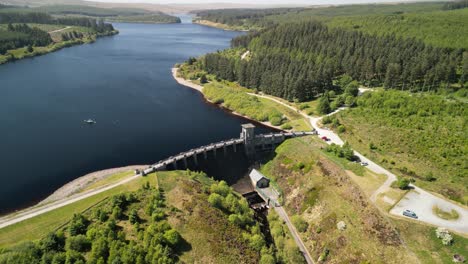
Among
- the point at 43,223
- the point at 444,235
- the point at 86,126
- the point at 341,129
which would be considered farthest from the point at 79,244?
the point at 341,129

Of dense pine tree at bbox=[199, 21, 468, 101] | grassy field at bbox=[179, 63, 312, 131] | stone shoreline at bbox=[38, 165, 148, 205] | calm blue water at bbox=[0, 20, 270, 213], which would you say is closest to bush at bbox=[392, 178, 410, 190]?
grassy field at bbox=[179, 63, 312, 131]

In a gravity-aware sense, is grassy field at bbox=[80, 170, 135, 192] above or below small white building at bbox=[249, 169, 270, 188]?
above

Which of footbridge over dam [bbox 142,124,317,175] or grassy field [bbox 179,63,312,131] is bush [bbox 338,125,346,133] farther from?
grassy field [bbox 179,63,312,131]

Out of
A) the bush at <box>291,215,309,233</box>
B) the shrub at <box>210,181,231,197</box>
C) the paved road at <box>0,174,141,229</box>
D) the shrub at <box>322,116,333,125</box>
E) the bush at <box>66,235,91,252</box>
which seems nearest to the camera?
the bush at <box>66,235,91,252</box>

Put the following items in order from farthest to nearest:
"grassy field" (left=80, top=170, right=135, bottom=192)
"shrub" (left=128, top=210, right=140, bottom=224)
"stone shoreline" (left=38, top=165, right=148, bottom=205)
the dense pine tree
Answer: the dense pine tree, "grassy field" (left=80, top=170, right=135, bottom=192), "stone shoreline" (left=38, top=165, right=148, bottom=205), "shrub" (left=128, top=210, right=140, bottom=224)

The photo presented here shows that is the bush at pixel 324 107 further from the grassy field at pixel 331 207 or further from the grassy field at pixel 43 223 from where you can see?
the grassy field at pixel 43 223

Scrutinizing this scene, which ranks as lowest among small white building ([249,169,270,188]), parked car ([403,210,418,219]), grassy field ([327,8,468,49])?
small white building ([249,169,270,188])

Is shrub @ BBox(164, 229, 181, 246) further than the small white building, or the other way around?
the small white building

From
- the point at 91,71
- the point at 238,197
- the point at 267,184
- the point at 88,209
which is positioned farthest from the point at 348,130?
the point at 91,71
